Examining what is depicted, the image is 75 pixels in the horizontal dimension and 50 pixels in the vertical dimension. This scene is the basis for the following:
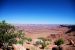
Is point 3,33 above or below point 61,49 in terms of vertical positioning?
above

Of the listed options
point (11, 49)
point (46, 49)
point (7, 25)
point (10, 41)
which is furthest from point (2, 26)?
point (46, 49)

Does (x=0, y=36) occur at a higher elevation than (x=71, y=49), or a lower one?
higher

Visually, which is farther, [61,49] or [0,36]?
[0,36]

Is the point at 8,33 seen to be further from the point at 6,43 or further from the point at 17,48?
the point at 17,48

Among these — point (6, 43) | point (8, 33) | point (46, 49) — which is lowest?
point (46, 49)

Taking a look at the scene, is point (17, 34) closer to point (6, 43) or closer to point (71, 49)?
point (6, 43)

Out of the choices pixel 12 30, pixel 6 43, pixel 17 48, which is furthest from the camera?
pixel 12 30

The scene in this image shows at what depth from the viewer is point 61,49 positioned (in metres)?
12.3

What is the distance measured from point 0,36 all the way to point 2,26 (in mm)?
1066

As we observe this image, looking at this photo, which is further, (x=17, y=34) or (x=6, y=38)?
(x=17, y=34)

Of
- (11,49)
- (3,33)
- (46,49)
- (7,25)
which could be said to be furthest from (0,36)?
(46,49)

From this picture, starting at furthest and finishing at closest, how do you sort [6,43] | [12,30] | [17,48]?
[12,30], [6,43], [17,48]

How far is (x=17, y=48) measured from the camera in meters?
11.7

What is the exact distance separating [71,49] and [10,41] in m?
6.08
